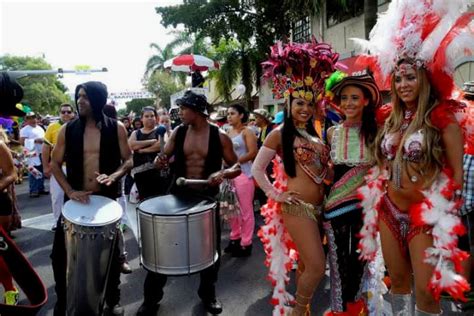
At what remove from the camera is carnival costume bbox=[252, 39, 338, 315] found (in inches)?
104

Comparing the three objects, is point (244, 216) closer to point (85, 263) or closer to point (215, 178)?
point (215, 178)

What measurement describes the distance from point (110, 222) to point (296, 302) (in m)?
1.41

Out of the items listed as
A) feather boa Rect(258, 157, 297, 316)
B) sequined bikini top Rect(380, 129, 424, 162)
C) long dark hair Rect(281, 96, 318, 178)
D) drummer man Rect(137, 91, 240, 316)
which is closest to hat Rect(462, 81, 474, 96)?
sequined bikini top Rect(380, 129, 424, 162)

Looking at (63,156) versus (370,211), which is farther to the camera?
(63,156)

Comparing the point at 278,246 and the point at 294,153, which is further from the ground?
the point at 294,153

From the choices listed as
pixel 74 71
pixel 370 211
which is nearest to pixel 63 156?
pixel 370 211

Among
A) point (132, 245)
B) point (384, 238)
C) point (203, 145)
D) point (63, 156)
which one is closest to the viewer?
point (384, 238)

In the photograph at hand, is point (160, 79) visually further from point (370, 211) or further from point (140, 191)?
point (370, 211)

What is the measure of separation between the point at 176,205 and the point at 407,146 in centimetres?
161

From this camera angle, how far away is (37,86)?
44.8 metres

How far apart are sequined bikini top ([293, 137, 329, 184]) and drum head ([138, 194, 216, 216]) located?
0.73 m

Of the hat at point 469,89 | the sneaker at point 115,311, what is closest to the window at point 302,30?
the hat at point 469,89

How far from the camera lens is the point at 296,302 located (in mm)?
2625

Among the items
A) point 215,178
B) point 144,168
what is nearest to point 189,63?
point 144,168
